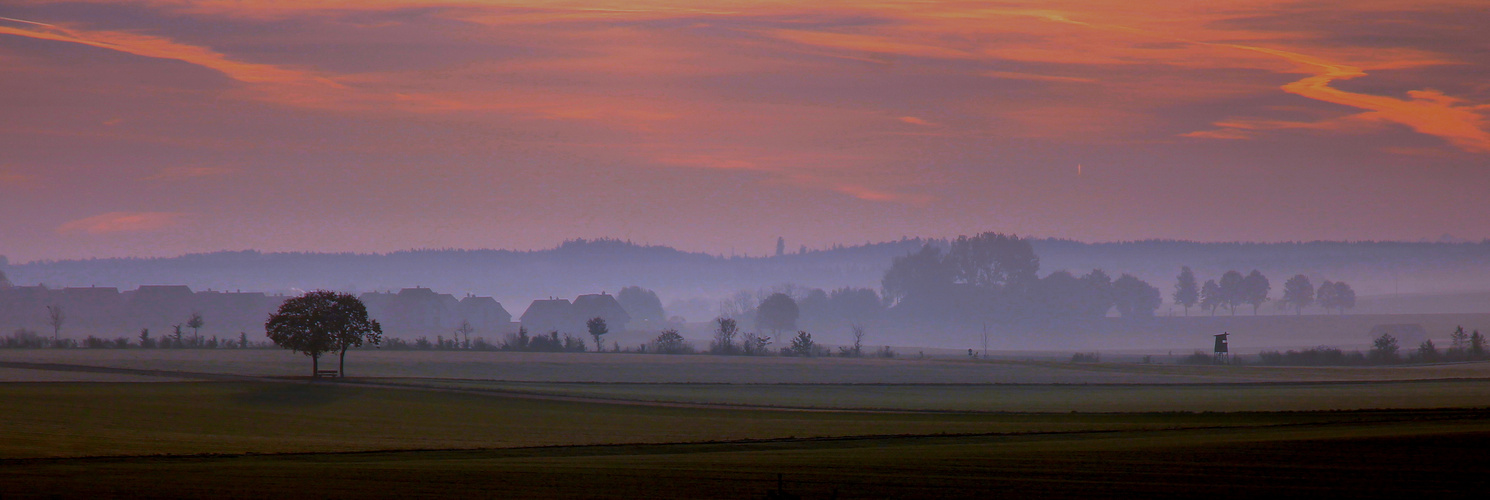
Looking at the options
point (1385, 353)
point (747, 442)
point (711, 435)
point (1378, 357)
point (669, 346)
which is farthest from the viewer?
point (669, 346)

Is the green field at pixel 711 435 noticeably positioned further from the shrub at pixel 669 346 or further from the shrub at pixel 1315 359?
the shrub at pixel 669 346

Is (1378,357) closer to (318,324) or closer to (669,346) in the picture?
(669,346)

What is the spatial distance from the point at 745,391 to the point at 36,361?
5636 cm

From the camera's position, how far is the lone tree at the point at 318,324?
2955 inches

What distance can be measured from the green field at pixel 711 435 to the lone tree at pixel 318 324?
3.00 m

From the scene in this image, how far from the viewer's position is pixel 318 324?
75.8m

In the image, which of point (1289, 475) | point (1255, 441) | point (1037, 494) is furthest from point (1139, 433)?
point (1037, 494)

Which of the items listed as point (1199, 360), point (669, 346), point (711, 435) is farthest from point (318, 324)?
point (1199, 360)

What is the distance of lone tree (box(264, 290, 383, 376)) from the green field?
300cm

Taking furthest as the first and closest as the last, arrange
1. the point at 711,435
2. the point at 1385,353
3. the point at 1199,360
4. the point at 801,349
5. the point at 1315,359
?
the point at 801,349 < the point at 1199,360 < the point at 1385,353 < the point at 1315,359 < the point at 711,435

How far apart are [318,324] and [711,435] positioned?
4365 cm

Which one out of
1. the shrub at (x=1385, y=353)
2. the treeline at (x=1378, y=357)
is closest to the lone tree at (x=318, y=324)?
the treeline at (x=1378, y=357)

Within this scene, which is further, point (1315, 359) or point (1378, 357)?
point (1378, 357)

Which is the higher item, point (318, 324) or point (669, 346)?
point (318, 324)
